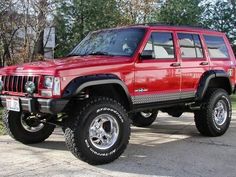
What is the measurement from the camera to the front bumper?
5770mm

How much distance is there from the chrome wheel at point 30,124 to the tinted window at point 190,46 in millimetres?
2655

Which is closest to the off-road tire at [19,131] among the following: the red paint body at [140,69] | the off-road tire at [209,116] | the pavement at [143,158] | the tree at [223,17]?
the pavement at [143,158]

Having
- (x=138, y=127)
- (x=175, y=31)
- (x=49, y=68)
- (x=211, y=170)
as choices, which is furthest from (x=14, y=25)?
(x=211, y=170)

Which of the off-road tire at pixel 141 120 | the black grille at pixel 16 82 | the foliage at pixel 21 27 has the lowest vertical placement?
the off-road tire at pixel 141 120

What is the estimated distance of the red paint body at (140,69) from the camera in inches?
236

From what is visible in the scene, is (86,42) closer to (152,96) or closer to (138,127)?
(152,96)

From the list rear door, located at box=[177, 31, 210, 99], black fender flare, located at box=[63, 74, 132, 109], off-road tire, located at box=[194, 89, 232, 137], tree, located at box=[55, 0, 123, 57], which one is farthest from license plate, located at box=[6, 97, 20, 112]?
tree, located at box=[55, 0, 123, 57]

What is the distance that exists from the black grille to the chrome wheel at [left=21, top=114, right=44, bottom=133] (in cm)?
83

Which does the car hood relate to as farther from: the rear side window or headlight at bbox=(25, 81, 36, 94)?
the rear side window

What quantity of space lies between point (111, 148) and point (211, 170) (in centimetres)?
136

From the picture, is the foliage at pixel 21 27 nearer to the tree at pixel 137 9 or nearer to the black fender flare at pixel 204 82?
the tree at pixel 137 9

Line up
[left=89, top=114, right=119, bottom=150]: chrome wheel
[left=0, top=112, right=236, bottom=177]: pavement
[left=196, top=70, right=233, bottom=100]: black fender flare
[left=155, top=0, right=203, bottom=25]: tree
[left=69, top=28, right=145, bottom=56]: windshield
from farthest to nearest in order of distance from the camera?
[left=155, top=0, right=203, bottom=25]: tree
[left=196, top=70, right=233, bottom=100]: black fender flare
[left=69, top=28, right=145, bottom=56]: windshield
[left=89, top=114, right=119, bottom=150]: chrome wheel
[left=0, top=112, right=236, bottom=177]: pavement

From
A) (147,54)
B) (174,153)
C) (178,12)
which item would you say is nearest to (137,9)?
(178,12)

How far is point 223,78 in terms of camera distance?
8.49 metres
